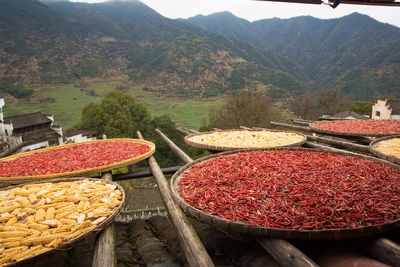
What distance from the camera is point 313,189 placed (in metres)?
2.21

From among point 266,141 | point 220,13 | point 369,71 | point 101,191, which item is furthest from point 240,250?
point 220,13

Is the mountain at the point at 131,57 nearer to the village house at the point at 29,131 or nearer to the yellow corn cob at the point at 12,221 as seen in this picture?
the village house at the point at 29,131

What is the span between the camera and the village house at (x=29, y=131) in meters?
18.4

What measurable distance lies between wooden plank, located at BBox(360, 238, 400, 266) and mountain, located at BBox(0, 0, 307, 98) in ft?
175

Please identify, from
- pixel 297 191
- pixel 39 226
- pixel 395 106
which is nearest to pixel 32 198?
pixel 39 226

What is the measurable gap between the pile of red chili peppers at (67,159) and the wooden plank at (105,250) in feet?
6.44

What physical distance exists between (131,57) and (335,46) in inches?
3409

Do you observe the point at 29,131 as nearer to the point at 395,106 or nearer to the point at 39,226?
the point at 39,226

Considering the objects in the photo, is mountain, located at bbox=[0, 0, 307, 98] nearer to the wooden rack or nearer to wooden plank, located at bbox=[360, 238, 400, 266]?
the wooden rack

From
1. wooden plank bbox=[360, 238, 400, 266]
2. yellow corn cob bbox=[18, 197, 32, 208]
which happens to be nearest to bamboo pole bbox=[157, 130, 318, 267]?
wooden plank bbox=[360, 238, 400, 266]

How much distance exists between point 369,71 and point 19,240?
73.8m

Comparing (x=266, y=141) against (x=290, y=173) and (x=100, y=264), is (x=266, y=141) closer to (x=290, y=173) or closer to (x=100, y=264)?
(x=290, y=173)

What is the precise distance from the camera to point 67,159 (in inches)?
169

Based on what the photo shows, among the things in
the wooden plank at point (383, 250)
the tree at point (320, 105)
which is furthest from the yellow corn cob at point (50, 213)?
the tree at point (320, 105)
